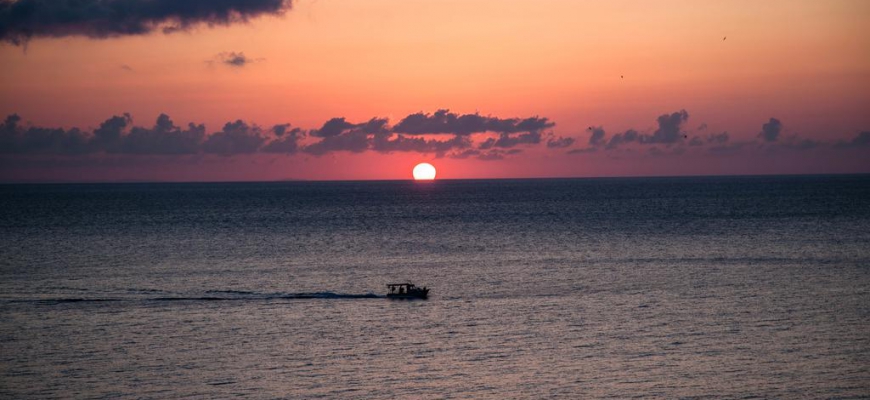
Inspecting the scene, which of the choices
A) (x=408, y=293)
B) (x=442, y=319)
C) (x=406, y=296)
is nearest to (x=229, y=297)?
(x=406, y=296)

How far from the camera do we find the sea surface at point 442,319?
51.9m

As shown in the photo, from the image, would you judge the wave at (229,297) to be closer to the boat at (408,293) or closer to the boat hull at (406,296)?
the boat at (408,293)

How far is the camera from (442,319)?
69688 millimetres

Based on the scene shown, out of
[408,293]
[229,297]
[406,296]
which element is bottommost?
[229,297]

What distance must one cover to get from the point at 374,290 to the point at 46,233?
84.3 m

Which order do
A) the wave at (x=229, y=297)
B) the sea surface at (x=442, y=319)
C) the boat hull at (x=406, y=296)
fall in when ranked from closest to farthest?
the sea surface at (x=442, y=319), the wave at (x=229, y=297), the boat hull at (x=406, y=296)

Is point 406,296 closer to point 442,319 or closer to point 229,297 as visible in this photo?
point 442,319

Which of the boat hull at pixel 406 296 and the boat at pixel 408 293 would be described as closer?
the boat hull at pixel 406 296

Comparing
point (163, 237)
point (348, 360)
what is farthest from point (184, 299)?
point (163, 237)

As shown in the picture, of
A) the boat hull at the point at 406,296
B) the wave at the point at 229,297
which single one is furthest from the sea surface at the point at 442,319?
the boat hull at the point at 406,296

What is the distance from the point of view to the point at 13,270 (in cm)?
9606

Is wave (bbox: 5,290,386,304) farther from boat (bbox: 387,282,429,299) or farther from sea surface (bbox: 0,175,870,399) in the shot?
boat (bbox: 387,282,429,299)

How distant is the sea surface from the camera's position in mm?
51875

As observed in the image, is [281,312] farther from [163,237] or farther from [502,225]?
[502,225]
